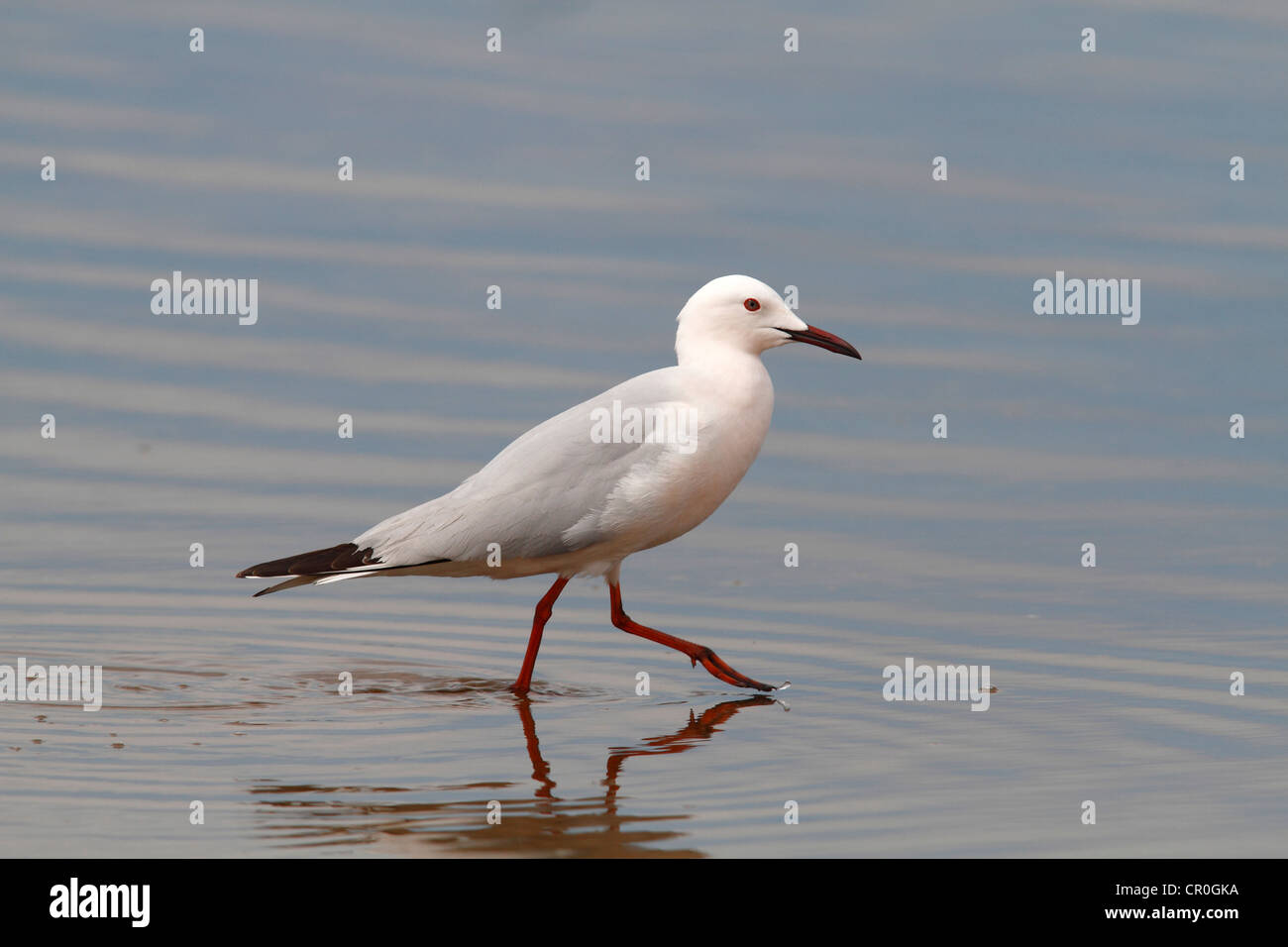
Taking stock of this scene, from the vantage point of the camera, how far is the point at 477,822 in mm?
7715

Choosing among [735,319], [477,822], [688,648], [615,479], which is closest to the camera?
[477,822]

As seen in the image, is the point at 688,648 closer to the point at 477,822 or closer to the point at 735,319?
the point at 735,319

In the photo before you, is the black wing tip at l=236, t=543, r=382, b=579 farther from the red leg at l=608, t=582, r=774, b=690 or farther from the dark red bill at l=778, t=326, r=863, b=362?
the dark red bill at l=778, t=326, r=863, b=362

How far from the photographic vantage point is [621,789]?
824 cm

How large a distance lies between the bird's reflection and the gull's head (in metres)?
2.35

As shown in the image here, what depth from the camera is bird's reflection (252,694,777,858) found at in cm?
746

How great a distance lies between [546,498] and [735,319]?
119cm

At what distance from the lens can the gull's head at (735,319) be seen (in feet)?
32.8

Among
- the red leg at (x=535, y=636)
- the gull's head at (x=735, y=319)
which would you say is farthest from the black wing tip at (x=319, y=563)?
the gull's head at (x=735, y=319)

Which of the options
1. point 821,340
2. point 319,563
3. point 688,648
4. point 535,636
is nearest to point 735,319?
point 821,340

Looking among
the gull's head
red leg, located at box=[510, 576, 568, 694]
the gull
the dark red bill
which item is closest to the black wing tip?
the gull

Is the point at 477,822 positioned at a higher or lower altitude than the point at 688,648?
lower

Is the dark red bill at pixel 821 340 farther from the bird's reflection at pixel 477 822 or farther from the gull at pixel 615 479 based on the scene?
the bird's reflection at pixel 477 822
